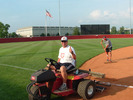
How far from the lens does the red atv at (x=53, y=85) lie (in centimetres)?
371

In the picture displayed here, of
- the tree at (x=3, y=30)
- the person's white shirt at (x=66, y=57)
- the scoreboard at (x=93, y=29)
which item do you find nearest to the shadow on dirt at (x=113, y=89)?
the person's white shirt at (x=66, y=57)

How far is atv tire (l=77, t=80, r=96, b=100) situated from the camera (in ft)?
14.0

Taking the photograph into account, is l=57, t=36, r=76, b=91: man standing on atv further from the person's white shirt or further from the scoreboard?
the scoreboard

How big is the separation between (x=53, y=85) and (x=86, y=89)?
96cm

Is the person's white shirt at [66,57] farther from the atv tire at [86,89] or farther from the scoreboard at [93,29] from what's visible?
the scoreboard at [93,29]

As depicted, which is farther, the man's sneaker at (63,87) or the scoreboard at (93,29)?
the scoreboard at (93,29)

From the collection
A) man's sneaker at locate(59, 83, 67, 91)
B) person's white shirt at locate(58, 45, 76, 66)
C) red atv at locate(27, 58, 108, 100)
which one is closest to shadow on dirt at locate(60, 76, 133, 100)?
red atv at locate(27, 58, 108, 100)

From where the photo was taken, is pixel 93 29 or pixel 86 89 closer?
pixel 86 89

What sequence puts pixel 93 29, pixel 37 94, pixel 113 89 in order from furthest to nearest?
pixel 93 29 → pixel 113 89 → pixel 37 94

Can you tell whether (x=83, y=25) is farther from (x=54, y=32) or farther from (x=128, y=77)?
(x=128, y=77)

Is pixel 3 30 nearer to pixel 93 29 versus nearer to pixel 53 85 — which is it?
pixel 93 29

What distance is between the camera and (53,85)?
4098 mm

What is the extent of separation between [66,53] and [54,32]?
10434 centimetres

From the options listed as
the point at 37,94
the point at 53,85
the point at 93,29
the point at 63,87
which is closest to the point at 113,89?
the point at 63,87
